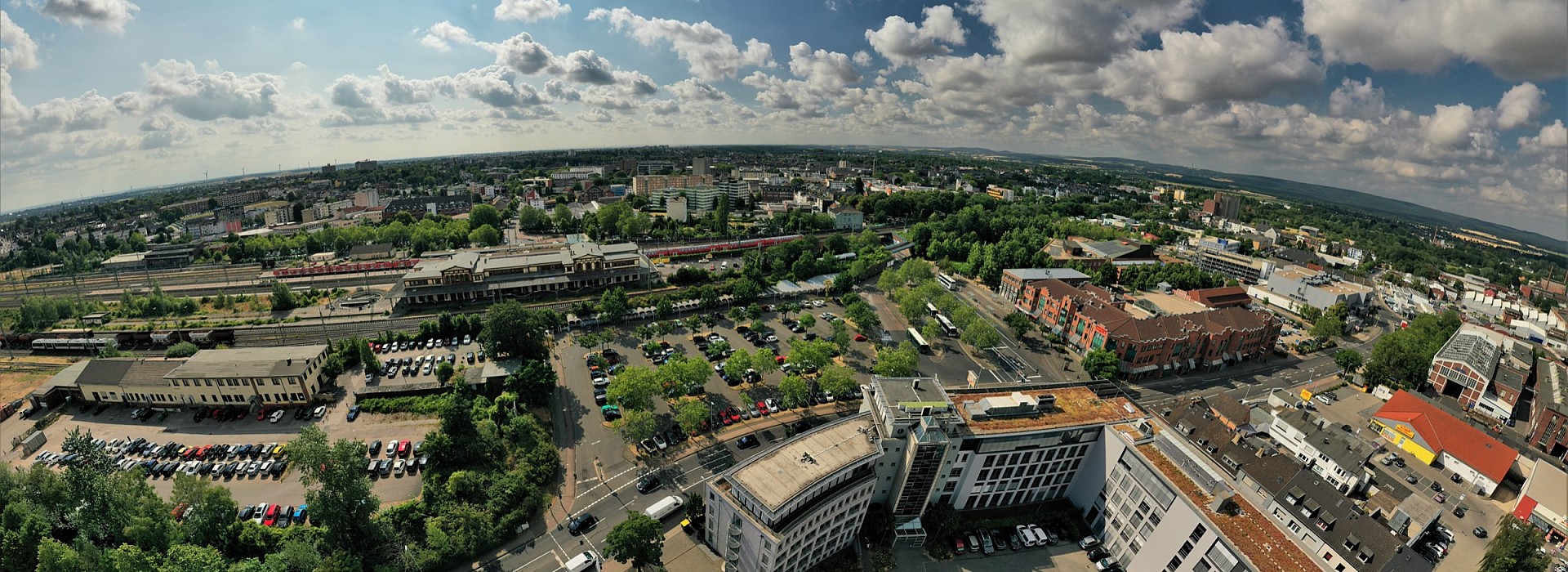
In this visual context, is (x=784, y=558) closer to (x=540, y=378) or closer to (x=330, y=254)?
(x=540, y=378)

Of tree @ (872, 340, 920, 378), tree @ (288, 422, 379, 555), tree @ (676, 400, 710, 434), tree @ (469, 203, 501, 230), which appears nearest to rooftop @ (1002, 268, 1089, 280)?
tree @ (872, 340, 920, 378)

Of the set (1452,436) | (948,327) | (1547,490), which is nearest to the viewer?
(1547,490)

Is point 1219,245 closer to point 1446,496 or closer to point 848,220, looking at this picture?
point 848,220

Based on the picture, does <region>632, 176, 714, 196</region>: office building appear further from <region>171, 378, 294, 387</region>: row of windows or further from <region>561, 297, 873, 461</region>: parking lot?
<region>171, 378, 294, 387</region>: row of windows

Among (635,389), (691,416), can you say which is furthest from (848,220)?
(691,416)

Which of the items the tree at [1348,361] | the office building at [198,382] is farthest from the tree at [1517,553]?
the office building at [198,382]

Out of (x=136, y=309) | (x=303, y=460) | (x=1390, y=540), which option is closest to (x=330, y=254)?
(x=136, y=309)
